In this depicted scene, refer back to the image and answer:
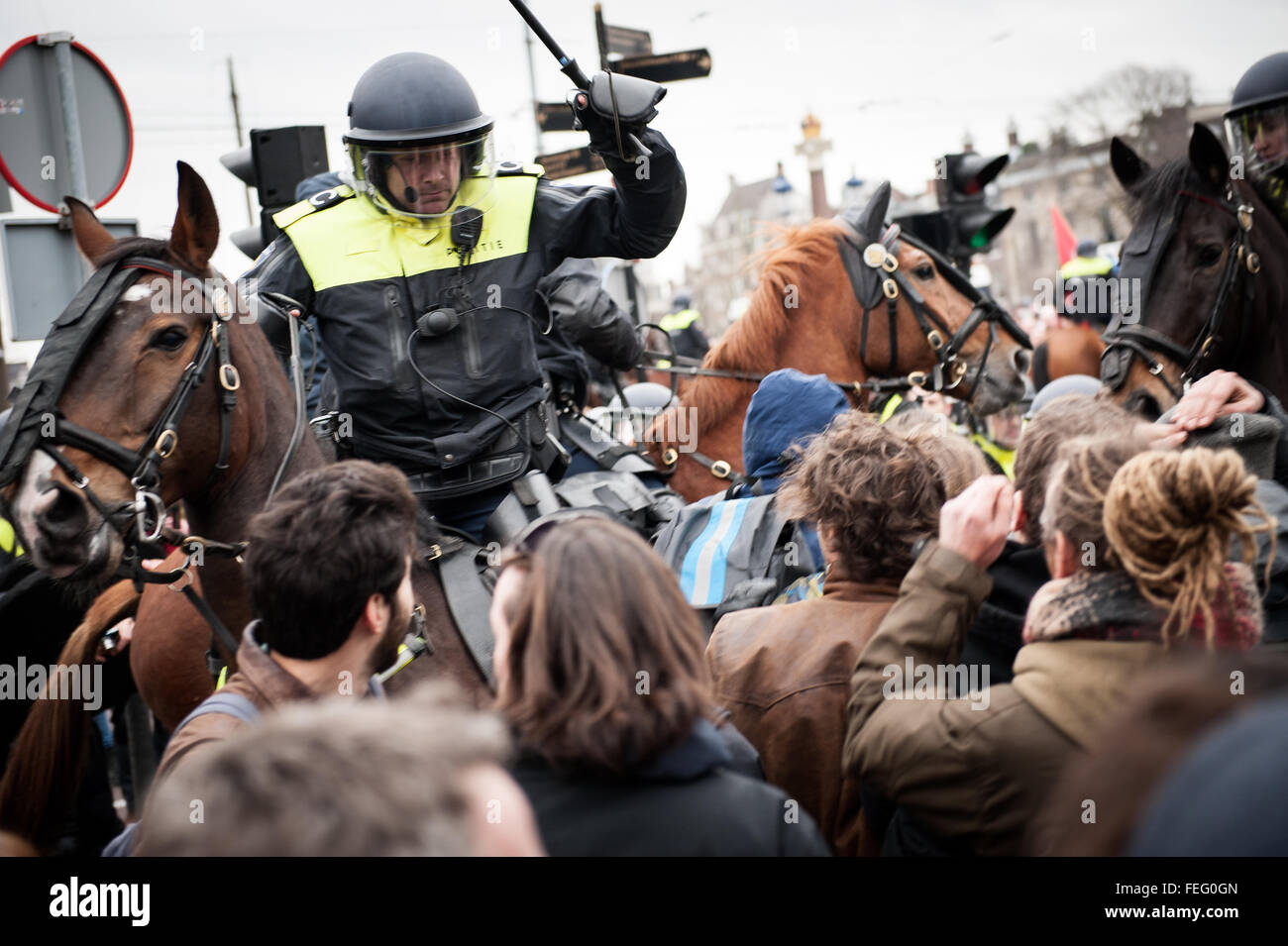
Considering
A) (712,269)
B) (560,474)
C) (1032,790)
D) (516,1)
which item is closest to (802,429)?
(560,474)

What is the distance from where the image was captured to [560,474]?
4148 mm

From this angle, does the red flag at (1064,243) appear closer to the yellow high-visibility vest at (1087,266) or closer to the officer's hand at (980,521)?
the yellow high-visibility vest at (1087,266)

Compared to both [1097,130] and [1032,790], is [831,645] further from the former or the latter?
[1097,130]

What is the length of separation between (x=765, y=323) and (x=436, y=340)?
2.32 m

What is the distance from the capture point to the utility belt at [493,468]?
3.79 meters

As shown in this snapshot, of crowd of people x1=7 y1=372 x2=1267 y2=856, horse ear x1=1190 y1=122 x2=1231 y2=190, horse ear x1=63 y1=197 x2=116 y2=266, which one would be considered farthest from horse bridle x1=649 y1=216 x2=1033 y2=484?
horse ear x1=63 y1=197 x2=116 y2=266

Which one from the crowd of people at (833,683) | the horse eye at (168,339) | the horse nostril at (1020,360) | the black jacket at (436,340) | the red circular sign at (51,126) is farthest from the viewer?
the horse nostril at (1020,360)

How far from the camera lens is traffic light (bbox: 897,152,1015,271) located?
28.4 feet

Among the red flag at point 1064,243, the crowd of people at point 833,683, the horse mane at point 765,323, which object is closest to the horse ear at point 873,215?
the horse mane at point 765,323

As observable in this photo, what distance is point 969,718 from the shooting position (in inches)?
87.9

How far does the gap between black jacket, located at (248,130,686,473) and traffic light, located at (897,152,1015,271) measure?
17.0 feet

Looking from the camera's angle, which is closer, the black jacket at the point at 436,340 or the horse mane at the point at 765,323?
the black jacket at the point at 436,340

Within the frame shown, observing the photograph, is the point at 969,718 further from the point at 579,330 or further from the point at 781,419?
the point at 579,330

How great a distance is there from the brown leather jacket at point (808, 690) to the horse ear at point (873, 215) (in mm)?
3235
